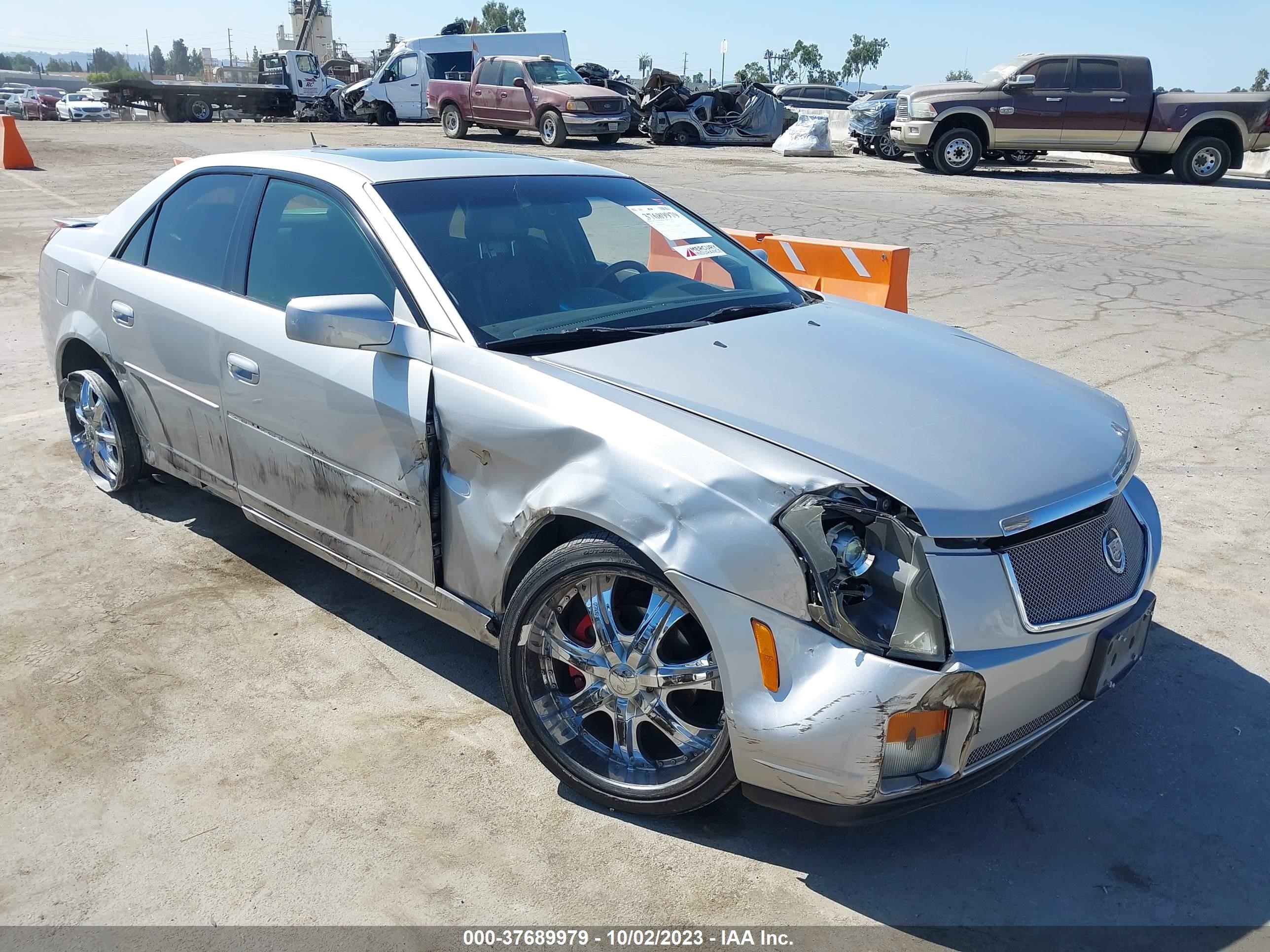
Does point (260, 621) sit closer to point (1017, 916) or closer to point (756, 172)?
point (1017, 916)

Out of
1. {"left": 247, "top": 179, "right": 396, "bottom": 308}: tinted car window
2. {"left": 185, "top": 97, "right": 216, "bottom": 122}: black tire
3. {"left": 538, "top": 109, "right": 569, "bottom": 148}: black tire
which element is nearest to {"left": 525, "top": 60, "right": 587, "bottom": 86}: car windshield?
{"left": 538, "top": 109, "right": 569, "bottom": 148}: black tire

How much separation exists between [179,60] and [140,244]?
725 feet

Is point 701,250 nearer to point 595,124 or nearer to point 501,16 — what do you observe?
point 595,124

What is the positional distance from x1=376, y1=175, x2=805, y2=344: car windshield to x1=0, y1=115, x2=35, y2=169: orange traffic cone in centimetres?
1753

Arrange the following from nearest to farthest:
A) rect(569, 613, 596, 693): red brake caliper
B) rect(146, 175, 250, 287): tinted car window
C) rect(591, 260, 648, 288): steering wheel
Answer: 1. rect(569, 613, 596, 693): red brake caliper
2. rect(591, 260, 648, 288): steering wheel
3. rect(146, 175, 250, 287): tinted car window

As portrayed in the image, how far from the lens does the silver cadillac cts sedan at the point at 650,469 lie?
243 centimetres

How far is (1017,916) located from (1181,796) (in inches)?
30.5

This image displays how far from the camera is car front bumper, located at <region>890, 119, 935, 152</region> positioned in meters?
18.8

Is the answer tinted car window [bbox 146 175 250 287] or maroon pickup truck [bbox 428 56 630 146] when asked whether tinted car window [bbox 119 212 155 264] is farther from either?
maroon pickup truck [bbox 428 56 630 146]

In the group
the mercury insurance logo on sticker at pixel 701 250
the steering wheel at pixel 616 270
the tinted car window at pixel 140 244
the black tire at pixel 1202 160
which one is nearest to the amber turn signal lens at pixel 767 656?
the steering wheel at pixel 616 270

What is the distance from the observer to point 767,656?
96.3 inches

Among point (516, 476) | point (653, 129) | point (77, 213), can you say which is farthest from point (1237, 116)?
point (516, 476)

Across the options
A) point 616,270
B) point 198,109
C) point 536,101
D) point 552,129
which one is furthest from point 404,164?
point 198,109

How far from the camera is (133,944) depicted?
2418mm
